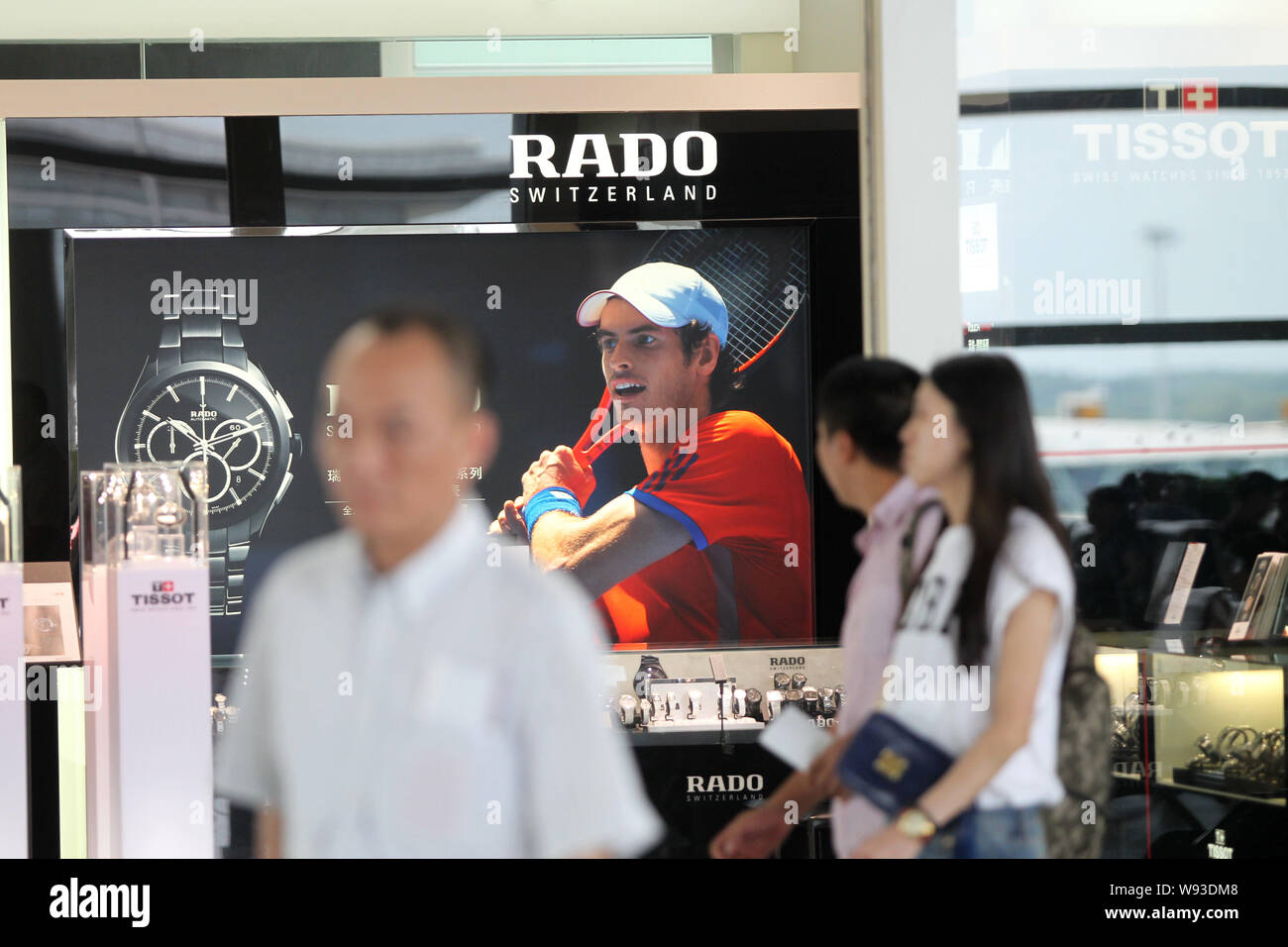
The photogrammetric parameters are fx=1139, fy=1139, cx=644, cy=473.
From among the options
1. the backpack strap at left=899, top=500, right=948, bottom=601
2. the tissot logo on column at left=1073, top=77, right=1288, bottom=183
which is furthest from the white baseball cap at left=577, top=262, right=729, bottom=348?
the backpack strap at left=899, top=500, right=948, bottom=601

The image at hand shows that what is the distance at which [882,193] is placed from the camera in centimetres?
392

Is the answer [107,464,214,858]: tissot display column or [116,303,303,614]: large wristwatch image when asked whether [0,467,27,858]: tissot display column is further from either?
[116,303,303,614]: large wristwatch image

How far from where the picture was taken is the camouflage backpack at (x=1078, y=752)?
2.30m

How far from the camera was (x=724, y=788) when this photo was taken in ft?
11.9

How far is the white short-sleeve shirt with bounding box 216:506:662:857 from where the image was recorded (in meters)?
1.91

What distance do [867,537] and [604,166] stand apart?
2.11 meters

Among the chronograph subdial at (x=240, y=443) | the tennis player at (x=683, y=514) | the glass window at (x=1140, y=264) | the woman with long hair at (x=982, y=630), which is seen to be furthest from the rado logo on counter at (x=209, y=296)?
the woman with long hair at (x=982, y=630)

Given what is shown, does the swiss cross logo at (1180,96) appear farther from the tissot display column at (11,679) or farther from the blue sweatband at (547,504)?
the tissot display column at (11,679)

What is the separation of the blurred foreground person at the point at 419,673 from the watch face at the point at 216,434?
1.98 meters

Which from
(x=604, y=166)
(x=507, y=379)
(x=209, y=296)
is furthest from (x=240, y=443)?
(x=604, y=166)

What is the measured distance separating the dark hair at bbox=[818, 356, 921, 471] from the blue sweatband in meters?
1.73
